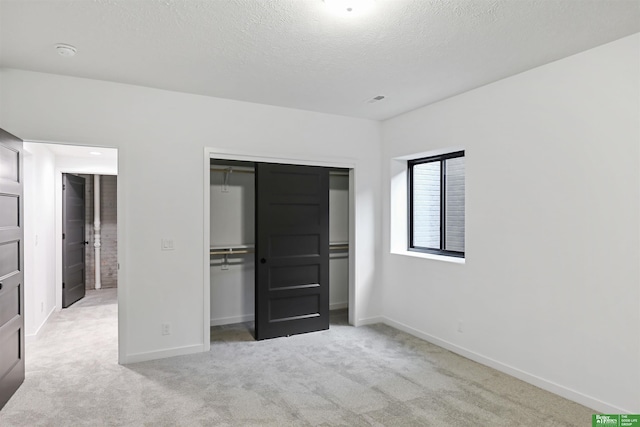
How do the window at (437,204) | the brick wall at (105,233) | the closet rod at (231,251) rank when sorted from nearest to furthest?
the window at (437,204) < the closet rod at (231,251) < the brick wall at (105,233)

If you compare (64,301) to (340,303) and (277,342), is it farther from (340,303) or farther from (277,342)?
(340,303)

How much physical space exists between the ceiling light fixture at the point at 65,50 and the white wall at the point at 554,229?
3299 mm

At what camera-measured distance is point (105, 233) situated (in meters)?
7.34

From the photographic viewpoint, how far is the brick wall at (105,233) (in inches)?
283

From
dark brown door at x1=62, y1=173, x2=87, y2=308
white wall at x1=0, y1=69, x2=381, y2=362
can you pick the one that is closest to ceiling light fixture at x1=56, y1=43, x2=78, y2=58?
white wall at x1=0, y1=69, x2=381, y2=362

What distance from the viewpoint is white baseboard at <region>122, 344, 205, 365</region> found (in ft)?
11.7

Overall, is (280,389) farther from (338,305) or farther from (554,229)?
(338,305)

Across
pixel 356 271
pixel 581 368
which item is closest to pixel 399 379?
pixel 581 368

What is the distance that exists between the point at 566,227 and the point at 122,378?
377 cm

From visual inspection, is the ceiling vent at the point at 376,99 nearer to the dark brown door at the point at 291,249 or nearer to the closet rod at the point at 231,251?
the dark brown door at the point at 291,249

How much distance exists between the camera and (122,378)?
3234 mm

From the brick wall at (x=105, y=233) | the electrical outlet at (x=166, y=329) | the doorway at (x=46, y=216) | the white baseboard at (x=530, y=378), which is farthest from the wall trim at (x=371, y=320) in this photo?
the brick wall at (x=105, y=233)

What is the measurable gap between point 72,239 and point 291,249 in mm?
4008

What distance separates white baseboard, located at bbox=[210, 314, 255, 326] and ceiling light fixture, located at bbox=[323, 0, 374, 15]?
3852 millimetres
